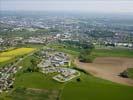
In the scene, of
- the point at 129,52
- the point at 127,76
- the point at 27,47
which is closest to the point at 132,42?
the point at 129,52

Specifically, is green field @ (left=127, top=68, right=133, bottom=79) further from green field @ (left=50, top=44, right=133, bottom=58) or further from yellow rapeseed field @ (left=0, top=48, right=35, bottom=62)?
yellow rapeseed field @ (left=0, top=48, right=35, bottom=62)

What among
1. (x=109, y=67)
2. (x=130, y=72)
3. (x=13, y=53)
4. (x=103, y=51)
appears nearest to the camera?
(x=130, y=72)

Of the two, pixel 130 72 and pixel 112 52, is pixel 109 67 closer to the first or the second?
pixel 130 72

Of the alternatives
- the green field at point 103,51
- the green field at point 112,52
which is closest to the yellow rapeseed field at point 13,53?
the green field at point 103,51

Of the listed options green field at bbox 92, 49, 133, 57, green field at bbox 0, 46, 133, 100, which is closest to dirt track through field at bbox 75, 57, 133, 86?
green field at bbox 0, 46, 133, 100

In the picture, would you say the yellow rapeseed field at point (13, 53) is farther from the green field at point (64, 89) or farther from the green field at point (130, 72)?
the green field at point (130, 72)

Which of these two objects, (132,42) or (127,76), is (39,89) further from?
(132,42)

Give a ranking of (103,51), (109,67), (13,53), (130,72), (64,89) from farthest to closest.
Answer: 1. (103,51)
2. (13,53)
3. (109,67)
4. (130,72)
5. (64,89)

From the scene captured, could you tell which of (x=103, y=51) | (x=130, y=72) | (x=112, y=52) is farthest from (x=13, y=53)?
(x=130, y=72)
